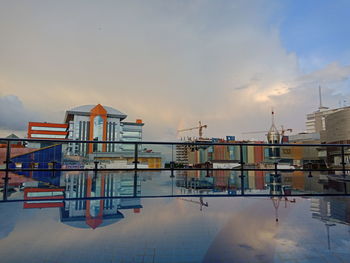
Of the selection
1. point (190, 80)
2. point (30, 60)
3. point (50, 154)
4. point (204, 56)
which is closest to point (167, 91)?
point (190, 80)

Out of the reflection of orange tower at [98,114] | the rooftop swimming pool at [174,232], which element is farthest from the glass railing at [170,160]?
the reflection of orange tower at [98,114]

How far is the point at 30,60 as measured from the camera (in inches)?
334

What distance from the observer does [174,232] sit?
127 centimetres

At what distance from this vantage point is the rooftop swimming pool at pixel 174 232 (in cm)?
98

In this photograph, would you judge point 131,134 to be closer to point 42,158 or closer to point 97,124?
point 97,124

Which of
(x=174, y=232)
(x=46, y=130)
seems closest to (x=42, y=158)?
(x=174, y=232)

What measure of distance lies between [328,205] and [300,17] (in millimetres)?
7021

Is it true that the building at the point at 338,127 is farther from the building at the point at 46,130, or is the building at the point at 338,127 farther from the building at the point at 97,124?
the building at the point at 46,130

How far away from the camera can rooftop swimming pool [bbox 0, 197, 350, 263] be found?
98 centimetres

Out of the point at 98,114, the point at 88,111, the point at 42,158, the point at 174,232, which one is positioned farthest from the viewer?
the point at 88,111

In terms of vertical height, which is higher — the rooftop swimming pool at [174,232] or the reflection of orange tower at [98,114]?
the reflection of orange tower at [98,114]

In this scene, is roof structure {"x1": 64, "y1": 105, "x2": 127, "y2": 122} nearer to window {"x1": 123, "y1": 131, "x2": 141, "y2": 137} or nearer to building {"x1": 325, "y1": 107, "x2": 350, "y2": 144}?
window {"x1": 123, "y1": 131, "x2": 141, "y2": 137}

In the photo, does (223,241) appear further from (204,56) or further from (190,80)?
(190,80)

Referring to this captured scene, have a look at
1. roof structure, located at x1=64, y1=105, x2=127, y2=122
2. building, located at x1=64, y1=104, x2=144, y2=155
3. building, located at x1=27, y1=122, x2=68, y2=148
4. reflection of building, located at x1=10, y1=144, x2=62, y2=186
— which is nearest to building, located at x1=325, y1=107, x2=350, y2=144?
building, located at x1=64, y1=104, x2=144, y2=155
